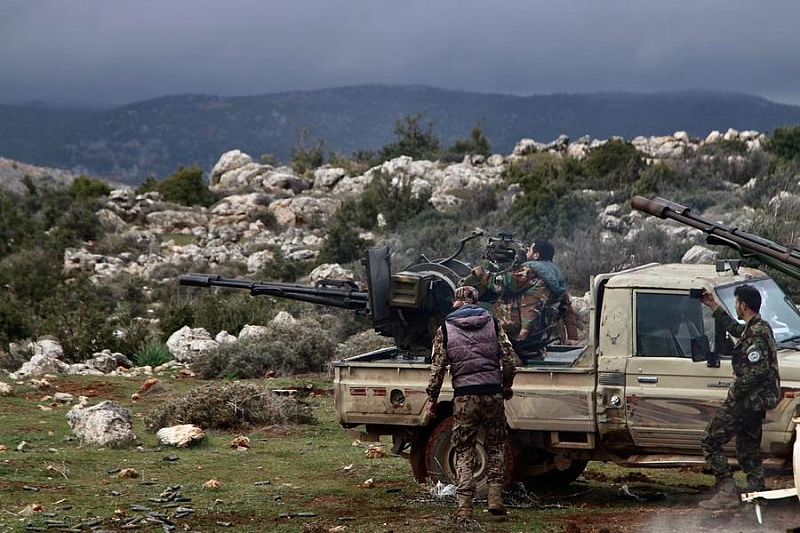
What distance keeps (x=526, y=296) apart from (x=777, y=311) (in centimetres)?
220

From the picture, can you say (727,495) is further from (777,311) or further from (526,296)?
(526,296)

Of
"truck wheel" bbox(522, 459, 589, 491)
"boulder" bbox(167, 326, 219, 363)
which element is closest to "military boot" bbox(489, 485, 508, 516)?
"truck wheel" bbox(522, 459, 589, 491)

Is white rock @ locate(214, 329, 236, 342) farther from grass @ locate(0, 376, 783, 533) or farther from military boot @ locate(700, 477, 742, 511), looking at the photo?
military boot @ locate(700, 477, 742, 511)

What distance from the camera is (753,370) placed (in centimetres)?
883

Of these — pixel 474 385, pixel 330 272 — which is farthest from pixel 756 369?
pixel 330 272

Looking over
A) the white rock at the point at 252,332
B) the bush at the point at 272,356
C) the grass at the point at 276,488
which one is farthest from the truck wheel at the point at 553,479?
the white rock at the point at 252,332

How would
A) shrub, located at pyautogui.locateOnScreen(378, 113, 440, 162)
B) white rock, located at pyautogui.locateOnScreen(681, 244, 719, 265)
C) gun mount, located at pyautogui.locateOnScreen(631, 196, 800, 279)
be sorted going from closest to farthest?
gun mount, located at pyautogui.locateOnScreen(631, 196, 800, 279), white rock, located at pyautogui.locateOnScreen(681, 244, 719, 265), shrub, located at pyautogui.locateOnScreen(378, 113, 440, 162)

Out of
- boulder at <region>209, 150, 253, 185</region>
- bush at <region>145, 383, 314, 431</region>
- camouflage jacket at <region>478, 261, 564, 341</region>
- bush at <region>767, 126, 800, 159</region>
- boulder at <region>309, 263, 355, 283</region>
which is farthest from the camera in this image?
boulder at <region>209, 150, 253, 185</region>

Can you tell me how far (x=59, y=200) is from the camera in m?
47.1

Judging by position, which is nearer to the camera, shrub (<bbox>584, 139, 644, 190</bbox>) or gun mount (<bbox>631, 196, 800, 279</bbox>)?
gun mount (<bbox>631, 196, 800, 279</bbox>)

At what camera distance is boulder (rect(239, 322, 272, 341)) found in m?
22.3

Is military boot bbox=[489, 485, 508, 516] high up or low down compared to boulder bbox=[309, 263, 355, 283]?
down

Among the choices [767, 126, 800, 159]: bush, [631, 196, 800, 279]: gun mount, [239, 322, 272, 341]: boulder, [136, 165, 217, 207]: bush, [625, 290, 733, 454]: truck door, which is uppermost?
[767, 126, 800, 159]: bush

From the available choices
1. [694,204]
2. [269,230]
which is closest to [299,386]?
[694,204]
